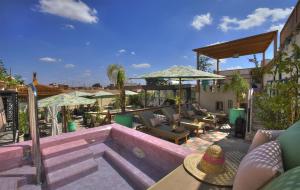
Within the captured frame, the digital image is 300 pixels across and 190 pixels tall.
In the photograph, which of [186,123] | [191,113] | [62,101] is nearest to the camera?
[62,101]

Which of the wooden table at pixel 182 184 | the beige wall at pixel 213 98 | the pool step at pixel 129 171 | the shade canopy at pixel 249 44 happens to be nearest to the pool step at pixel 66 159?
the pool step at pixel 129 171

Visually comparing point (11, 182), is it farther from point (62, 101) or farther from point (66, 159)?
point (62, 101)

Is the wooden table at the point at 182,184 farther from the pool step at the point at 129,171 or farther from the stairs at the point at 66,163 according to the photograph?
the stairs at the point at 66,163

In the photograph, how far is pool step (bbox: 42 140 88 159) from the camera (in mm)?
3532

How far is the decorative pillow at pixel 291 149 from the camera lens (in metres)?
1.42

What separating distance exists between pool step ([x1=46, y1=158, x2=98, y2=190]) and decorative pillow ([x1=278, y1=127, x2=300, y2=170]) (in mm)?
3230

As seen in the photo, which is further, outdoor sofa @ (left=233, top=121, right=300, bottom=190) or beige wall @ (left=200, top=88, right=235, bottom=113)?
beige wall @ (left=200, top=88, right=235, bottom=113)

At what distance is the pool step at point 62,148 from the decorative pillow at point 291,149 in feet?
12.5

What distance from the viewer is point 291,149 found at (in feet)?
4.91

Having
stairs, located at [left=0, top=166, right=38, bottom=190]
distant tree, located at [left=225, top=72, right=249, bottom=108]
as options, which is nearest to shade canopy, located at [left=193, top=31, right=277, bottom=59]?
distant tree, located at [left=225, top=72, right=249, bottom=108]

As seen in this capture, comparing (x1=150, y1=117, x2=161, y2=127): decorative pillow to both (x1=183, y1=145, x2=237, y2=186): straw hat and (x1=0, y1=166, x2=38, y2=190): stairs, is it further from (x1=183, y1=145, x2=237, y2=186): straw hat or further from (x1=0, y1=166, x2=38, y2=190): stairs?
(x1=183, y1=145, x2=237, y2=186): straw hat

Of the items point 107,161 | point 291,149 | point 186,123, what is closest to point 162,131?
point 186,123

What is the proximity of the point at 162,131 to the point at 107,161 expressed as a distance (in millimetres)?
2675

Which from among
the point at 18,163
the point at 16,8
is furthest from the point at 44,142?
the point at 16,8
